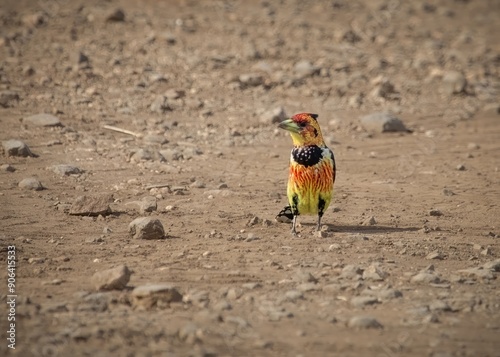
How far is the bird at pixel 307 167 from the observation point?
7016mm

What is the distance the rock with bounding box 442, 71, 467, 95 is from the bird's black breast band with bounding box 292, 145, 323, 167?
6.60 meters

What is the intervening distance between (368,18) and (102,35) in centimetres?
555

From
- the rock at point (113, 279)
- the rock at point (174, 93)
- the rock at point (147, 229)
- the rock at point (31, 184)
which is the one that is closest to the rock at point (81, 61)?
the rock at point (174, 93)

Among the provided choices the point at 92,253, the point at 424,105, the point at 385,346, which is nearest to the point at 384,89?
the point at 424,105

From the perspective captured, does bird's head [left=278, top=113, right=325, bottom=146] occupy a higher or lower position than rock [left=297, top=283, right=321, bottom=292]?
higher

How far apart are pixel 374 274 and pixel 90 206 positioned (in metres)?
2.54

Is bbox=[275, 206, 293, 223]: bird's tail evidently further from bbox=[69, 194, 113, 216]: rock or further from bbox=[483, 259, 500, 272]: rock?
bbox=[483, 259, 500, 272]: rock

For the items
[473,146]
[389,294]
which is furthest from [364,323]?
[473,146]

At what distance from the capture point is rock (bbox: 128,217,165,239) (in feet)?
22.5

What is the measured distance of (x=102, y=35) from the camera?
44.8 ft

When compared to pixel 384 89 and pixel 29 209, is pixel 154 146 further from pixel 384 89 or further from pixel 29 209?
pixel 384 89

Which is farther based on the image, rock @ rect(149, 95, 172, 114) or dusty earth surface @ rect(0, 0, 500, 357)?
rock @ rect(149, 95, 172, 114)

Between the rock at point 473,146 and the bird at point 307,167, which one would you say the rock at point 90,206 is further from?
the rock at point 473,146

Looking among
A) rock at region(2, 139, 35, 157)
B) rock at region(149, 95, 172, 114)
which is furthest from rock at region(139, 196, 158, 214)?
rock at region(149, 95, 172, 114)
